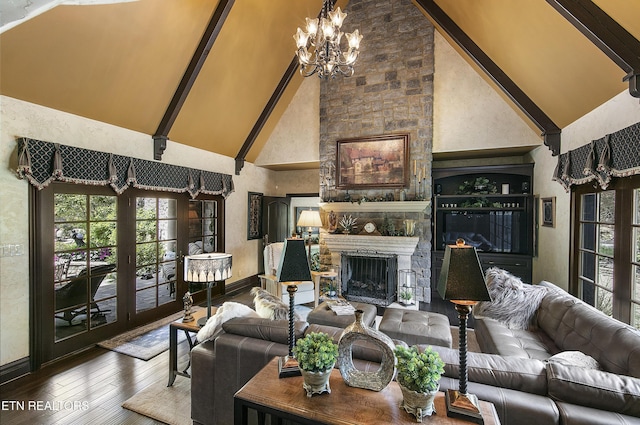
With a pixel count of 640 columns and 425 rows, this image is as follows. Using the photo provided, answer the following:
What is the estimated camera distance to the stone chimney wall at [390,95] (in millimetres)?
5156

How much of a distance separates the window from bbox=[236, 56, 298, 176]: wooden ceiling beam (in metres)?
4.92

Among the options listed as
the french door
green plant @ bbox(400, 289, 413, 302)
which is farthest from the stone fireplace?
the french door

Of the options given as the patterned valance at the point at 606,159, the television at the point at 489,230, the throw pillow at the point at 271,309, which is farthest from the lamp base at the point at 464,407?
the television at the point at 489,230

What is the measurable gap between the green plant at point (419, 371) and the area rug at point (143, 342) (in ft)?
10.5

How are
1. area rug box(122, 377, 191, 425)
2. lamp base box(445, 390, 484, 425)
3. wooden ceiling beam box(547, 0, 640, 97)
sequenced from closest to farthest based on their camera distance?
lamp base box(445, 390, 484, 425)
wooden ceiling beam box(547, 0, 640, 97)
area rug box(122, 377, 191, 425)

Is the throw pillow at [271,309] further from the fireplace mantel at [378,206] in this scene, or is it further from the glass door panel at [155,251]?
the fireplace mantel at [378,206]

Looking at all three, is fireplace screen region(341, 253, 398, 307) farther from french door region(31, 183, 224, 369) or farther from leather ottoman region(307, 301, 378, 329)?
french door region(31, 183, 224, 369)

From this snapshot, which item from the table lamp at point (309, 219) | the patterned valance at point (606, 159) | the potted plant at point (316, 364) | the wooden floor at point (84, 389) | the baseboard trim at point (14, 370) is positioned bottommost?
the wooden floor at point (84, 389)

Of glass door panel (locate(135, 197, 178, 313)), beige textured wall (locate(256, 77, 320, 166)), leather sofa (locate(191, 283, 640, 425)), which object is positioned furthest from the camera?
beige textured wall (locate(256, 77, 320, 166))

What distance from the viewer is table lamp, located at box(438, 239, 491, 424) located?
1.30 m

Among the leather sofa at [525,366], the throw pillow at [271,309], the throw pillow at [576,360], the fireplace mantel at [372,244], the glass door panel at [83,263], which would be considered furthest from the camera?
the fireplace mantel at [372,244]

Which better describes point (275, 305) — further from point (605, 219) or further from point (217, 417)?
point (605, 219)

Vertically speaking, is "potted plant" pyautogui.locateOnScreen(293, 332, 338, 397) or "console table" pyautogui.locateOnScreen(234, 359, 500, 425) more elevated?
"potted plant" pyautogui.locateOnScreen(293, 332, 338, 397)

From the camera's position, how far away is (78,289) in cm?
344
